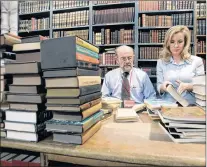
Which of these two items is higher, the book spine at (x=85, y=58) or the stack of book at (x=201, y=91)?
the book spine at (x=85, y=58)

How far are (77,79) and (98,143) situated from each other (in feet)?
0.72

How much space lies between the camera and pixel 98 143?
61cm

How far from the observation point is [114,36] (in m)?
2.95

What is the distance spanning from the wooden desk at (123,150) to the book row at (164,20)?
97.0 inches

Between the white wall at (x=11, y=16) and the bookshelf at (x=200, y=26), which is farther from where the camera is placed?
the white wall at (x=11, y=16)

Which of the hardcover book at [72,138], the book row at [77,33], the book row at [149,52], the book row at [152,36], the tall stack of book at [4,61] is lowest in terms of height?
the hardcover book at [72,138]

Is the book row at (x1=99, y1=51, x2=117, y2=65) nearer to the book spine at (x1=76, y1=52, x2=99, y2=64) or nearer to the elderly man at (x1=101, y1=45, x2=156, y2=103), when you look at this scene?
the elderly man at (x1=101, y1=45, x2=156, y2=103)

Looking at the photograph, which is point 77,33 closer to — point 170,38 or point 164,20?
point 164,20

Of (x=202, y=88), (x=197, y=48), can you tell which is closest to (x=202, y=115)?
(x=202, y=88)

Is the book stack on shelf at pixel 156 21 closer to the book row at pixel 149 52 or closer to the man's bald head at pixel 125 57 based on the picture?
the book row at pixel 149 52

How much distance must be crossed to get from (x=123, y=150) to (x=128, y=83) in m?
1.55

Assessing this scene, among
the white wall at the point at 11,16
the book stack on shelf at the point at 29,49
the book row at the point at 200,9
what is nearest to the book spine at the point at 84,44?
the book stack on shelf at the point at 29,49

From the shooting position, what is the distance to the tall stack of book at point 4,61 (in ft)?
2.02

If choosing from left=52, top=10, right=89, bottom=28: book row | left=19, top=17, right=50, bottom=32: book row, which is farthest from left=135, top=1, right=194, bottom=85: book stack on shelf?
left=19, top=17, right=50, bottom=32: book row
